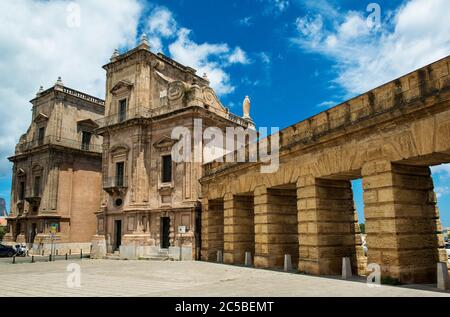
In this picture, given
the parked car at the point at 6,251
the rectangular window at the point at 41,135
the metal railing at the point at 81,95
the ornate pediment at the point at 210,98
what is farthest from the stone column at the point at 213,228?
the rectangular window at the point at 41,135

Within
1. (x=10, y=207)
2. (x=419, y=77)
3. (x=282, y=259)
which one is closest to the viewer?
(x=419, y=77)

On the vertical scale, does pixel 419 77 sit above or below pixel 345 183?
above

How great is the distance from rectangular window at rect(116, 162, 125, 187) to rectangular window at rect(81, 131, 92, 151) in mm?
11829

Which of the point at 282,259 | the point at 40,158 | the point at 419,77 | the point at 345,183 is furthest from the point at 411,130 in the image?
the point at 40,158

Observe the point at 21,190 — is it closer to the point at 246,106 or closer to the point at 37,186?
the point at 37,186

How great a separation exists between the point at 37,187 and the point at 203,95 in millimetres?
22573

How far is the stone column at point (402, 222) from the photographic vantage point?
33.9 ft

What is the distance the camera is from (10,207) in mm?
41875

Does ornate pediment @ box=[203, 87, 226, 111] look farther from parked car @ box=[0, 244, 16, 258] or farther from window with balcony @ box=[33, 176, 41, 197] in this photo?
window with balcony @ box=[33, 176, 41, 197]

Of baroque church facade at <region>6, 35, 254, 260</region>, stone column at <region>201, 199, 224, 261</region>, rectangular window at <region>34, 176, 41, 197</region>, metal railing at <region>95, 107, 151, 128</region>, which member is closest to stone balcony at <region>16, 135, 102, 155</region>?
baroque church facade at <region>6, 35, 254, 260</region>

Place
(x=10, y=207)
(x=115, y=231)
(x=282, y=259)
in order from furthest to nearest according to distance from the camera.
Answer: (x=10, y=207) → (x=115, y=231) → (x=282, y=259)
